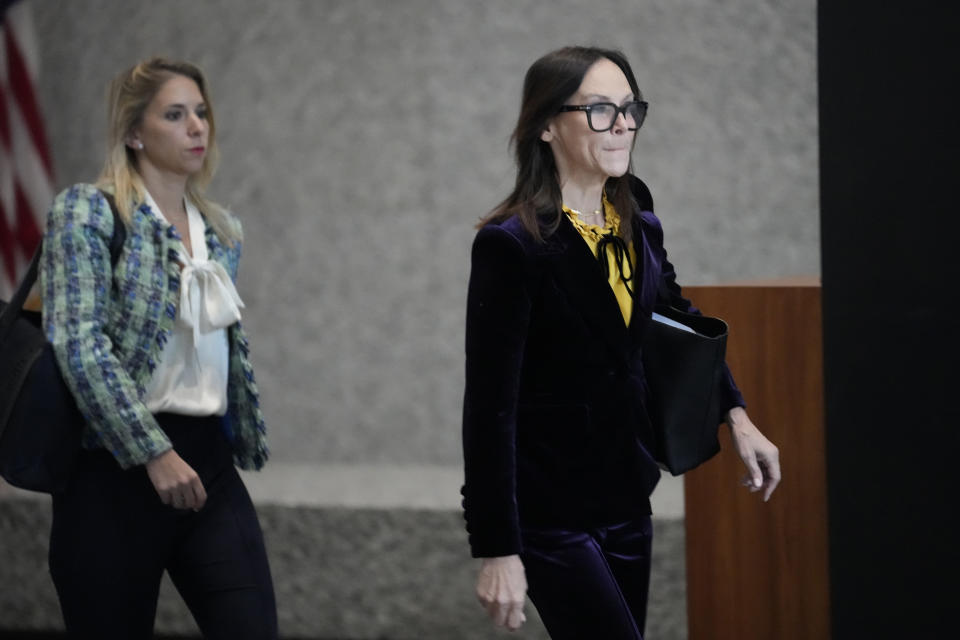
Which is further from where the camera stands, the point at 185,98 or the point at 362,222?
the point at 362,222

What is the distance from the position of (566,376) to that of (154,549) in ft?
2.78

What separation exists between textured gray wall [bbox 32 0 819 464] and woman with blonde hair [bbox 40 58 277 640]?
6.89ft

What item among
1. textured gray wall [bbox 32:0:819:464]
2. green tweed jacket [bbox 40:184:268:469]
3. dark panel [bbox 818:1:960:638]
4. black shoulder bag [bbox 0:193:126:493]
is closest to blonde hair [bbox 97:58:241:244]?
green tweed jacket [bbox 40:184:268:469]

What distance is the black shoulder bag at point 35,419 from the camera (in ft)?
6.75

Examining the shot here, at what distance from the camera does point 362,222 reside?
14.6ft

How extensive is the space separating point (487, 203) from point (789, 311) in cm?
184

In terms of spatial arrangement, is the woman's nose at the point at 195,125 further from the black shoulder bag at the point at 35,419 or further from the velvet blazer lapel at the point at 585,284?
the velvet blazer lapel at the point at 585,284

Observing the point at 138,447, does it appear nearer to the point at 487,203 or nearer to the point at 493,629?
the point at 493,629

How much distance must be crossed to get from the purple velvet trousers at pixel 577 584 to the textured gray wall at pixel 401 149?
8.63ft

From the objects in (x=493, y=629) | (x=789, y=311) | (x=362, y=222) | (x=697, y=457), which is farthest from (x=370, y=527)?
(x=697, y=457)

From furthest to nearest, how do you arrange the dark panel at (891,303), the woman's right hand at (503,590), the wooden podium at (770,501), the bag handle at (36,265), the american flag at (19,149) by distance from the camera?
the american flag at (19,149) → the wooden podium at (770,501) → the bag handle at (36,265) → the woman's right hand at (503,590) → the dark panel at (891,303)

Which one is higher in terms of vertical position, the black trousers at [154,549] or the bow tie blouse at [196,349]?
the bow tie blouse at [196,349]

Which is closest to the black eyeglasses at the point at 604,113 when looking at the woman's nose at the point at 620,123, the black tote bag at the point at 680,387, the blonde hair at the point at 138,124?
the woman's nose at the point at 620,123

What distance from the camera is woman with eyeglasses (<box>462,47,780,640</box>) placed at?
64.9 inches
